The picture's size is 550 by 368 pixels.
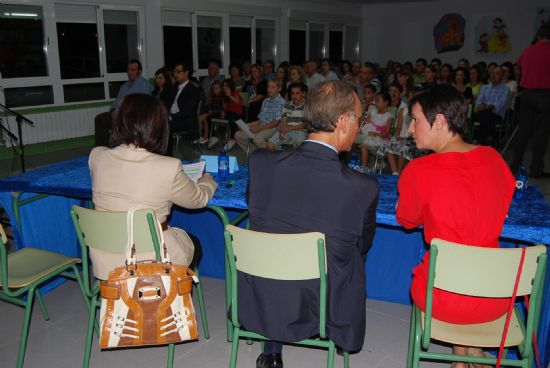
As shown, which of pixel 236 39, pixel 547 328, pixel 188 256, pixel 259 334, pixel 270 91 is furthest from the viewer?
pixel 236 39

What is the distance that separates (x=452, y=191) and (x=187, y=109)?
4750 millimetres

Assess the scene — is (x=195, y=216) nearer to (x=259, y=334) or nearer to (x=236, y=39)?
(x=259, y=334)

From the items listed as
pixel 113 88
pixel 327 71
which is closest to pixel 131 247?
pixel 113 88

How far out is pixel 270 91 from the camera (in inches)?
228

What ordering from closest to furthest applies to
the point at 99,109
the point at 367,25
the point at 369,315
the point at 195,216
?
1. the point at 369,315
2. the point at 195,216
3. the point at 99,109
4. the point at 367,25

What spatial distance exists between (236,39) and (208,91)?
2821 millimetres

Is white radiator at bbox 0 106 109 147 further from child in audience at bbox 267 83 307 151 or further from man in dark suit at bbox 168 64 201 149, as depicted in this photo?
child in audience at bbox 267 83 307 151

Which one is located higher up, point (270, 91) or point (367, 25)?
point (367, 25)

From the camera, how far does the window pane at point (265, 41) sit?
11.6 m

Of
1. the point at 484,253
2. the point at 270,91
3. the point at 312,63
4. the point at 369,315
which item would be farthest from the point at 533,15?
the point at 484,253

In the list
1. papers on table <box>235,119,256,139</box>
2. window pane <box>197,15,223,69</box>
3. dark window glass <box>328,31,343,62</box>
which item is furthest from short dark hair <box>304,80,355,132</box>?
dark window glass <box>328,31,343,62</box>

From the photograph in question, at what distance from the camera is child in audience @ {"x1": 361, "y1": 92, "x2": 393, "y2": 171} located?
544 centimetres

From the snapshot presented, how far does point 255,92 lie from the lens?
7.52m

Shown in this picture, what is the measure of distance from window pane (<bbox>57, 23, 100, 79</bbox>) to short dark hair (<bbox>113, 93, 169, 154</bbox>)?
6.29 metres
